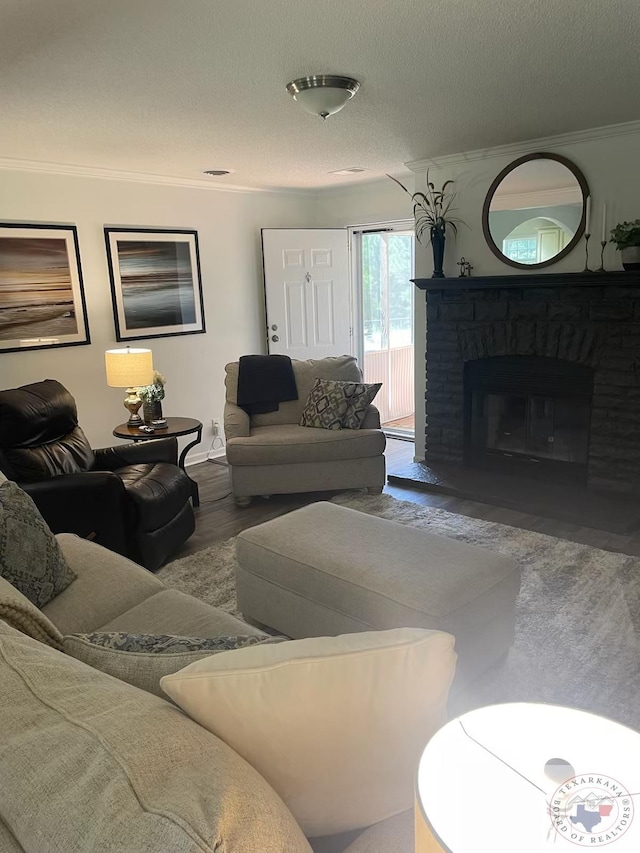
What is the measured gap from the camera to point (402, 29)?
216 centimetres

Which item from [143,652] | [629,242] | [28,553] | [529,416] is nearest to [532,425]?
[529,416]

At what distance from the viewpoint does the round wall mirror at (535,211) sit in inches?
157

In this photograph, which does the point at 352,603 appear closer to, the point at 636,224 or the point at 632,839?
the point at 632,839

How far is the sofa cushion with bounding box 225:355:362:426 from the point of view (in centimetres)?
467

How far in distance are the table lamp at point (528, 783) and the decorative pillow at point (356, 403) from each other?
3.67m

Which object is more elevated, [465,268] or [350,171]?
[350,171]

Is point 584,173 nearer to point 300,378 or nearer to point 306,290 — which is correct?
point 300,378

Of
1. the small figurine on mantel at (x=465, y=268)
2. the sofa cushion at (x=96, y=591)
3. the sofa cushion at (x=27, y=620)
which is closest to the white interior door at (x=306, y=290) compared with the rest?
the small figurine on mantel at (x=465, y=268)

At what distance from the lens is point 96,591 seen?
2.07 metres

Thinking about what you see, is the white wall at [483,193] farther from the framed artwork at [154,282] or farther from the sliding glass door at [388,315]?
the framed artwork at [154,282]

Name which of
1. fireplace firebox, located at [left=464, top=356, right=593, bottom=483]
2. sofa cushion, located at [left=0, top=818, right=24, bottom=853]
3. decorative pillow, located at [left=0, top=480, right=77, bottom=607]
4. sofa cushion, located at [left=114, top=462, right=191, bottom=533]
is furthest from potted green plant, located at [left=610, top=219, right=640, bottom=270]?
sofa cushion, located at [left=0, top=818, right=24, bottom=853]

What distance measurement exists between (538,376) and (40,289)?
3.52 metres

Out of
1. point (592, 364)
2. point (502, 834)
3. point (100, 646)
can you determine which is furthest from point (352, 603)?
point (592, 364)

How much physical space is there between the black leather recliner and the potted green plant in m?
2.91
